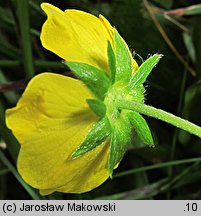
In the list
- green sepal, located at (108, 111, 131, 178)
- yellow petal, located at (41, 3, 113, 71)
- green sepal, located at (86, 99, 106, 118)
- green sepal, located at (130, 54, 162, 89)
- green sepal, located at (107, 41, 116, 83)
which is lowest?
green sepal, located at (108, 111, 131, 178)

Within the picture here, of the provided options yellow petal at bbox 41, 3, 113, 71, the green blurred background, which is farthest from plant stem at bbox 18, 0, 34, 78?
yellow petal at bbox 41, 3, 113, 71

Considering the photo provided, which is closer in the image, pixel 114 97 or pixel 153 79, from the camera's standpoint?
pixel 114 97

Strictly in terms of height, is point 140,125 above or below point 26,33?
below

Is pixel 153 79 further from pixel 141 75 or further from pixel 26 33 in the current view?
pixel 141 75

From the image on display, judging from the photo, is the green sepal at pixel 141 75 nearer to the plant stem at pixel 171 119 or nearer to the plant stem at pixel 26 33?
the plant stem at pixel 171 119

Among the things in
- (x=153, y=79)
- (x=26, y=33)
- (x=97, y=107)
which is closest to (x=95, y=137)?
(x=97, y=107)

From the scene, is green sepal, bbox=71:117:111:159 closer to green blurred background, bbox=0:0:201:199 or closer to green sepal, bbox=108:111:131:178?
green sepal, bbox=108:111:131:178

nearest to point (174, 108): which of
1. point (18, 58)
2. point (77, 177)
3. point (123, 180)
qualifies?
point (123, 180)
